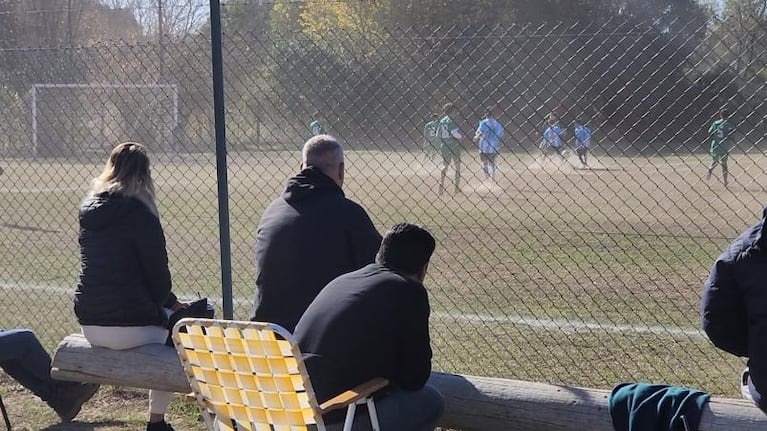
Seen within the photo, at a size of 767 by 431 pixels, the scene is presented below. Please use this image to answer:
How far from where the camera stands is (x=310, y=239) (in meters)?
4.77

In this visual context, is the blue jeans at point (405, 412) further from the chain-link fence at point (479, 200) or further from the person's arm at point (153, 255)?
the chain-link fence at point (479, 200)

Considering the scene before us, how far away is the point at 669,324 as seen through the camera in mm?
8031

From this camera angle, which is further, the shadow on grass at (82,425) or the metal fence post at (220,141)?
the shadow on grass at (82,425)

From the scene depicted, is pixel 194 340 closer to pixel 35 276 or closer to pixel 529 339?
pixel 529 339

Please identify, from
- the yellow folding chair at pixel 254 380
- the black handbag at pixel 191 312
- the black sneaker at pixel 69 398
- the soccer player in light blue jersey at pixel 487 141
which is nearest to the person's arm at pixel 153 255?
the black handbag at pixel 191 312

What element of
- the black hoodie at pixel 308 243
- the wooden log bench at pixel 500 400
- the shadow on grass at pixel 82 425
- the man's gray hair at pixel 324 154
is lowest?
the shadow on grass at pixel 82 425

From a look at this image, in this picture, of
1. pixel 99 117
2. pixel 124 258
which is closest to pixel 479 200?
pixel 99 117

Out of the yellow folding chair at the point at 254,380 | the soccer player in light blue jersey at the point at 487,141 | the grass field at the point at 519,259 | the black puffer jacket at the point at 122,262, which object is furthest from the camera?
the soccer player in light blue jersey at the point at 487,141

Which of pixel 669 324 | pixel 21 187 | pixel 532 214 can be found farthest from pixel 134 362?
pixel 21 187

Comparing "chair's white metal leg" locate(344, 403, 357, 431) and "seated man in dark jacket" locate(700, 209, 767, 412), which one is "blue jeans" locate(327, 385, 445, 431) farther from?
"seated man in dark jacket" locate(700, 209, 767, 412)

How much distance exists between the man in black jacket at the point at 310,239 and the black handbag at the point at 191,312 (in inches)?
29.5

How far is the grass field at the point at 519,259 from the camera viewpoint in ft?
23.4

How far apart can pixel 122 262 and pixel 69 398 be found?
1048mm

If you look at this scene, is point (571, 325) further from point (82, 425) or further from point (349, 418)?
point (349, 418)
